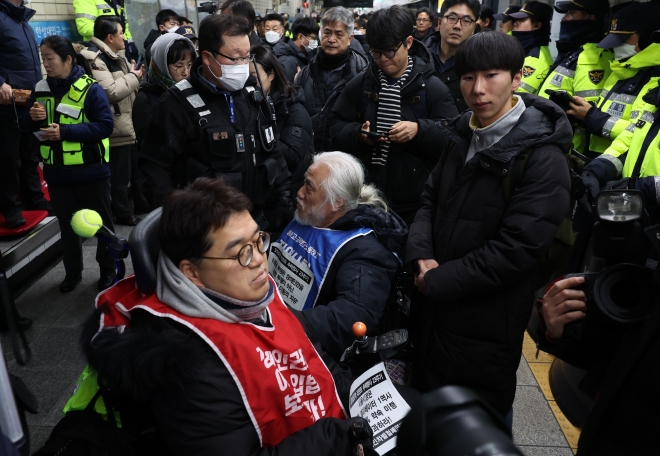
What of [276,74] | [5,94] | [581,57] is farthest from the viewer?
[5,94]

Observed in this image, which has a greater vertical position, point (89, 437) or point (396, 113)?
point (396, 113)

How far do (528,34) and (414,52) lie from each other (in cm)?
162

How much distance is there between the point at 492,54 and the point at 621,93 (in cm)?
189

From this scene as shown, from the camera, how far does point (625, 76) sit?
3.48 meters

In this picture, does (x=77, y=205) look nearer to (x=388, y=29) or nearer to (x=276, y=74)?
(x=276, y=74)

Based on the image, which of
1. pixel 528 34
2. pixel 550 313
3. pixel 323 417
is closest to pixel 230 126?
pixel 323 417

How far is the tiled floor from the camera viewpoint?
273cm

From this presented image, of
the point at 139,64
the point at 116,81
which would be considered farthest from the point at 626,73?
the point at 139,64

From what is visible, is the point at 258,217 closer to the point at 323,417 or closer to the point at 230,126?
the point at 230,126

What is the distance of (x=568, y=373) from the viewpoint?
182 cm

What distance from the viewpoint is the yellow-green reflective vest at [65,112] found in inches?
154

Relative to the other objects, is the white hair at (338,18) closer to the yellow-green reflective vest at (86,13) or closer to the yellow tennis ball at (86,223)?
the yellow tennis ball at (86,223)

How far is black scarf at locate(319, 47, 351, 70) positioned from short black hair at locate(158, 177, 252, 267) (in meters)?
3.26

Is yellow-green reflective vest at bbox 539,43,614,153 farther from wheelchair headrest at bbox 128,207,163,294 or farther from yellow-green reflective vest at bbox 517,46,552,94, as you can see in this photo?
wheelchair headrest at bbox 128,207,163,294
